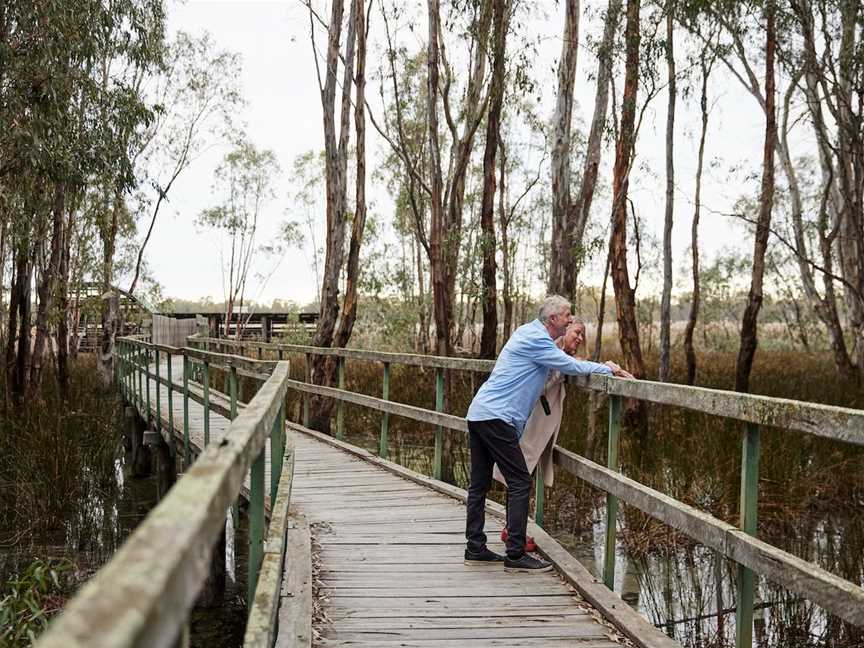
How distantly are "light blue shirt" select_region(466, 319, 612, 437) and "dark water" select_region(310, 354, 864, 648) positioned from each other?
249cm

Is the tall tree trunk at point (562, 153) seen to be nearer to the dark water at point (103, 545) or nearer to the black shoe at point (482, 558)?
the dark water at point (103, 545)

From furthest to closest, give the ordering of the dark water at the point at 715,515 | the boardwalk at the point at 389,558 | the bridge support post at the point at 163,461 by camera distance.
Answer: the bridge support post at the point at 163,461 < the dark water at the point at 715,515 < the boardwalk at the point at 389,558

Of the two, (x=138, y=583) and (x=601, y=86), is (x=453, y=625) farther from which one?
(x=601, y=86)

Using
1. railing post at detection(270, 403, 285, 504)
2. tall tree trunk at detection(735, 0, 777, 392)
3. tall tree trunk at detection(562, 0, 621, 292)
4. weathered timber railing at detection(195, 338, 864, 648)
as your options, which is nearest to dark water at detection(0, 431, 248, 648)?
railing post at detection(270, 403, 285, 504)

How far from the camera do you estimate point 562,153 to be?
13680mm

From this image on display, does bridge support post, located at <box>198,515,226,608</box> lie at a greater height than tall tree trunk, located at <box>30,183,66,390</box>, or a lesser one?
lesser

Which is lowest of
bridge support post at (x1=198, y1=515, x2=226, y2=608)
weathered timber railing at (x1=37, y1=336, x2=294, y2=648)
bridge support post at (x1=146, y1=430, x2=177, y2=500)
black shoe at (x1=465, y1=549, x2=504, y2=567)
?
bridge support post at (x1=198, y1=515, x2=226, y2=608)

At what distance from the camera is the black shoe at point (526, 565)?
4.94 m

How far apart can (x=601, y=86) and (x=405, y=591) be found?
13.0 meters

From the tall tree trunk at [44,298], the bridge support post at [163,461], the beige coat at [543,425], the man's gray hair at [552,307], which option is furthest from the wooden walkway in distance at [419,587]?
the tall tree trunk at [44,298]

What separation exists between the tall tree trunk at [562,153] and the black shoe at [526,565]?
8586mm

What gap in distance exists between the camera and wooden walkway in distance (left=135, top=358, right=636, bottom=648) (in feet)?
12.9

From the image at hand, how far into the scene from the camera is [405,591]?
4578 millimetres

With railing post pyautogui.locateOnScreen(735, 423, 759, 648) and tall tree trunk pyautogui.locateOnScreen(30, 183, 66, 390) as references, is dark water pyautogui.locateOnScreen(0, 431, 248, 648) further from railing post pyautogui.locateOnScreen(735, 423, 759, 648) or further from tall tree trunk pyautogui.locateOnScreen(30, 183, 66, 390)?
tall tree trunk pyautogui.locateOnScreen(30, 183, 66, 390)
